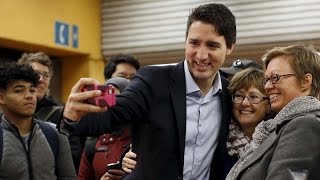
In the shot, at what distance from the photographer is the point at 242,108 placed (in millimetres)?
2660

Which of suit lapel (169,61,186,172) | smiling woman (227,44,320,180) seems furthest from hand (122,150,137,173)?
smiling woman (227,44,320,180)

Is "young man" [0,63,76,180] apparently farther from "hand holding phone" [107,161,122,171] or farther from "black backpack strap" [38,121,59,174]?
"hand holding phone" [107,161,122,171]

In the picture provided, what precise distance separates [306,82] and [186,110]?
56cm

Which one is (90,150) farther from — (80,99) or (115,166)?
(80,99)

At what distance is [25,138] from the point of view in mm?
3328

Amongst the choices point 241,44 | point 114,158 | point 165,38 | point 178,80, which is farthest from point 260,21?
point 178,80

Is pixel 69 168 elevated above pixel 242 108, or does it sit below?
below

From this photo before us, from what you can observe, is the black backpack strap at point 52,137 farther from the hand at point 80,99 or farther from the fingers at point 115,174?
the hand at point 80,99

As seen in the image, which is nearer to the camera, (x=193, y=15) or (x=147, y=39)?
(x=193, y=15)

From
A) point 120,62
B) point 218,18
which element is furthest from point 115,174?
point 120,62

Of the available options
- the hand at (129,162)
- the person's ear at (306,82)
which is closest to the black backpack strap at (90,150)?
the hand at (129,162)

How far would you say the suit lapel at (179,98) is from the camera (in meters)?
2.40

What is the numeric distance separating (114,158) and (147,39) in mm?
4351

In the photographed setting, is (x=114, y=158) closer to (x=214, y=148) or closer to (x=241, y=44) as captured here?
(x=214, y=148)
